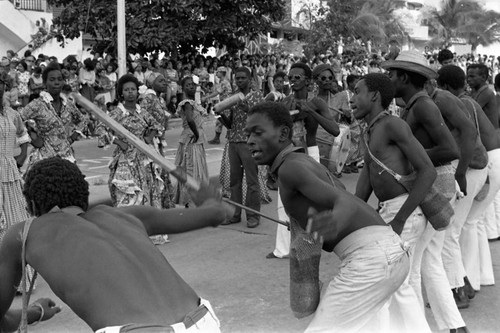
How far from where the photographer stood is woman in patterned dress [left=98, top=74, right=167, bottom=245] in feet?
26.1

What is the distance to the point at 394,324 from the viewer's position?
4.54 metres

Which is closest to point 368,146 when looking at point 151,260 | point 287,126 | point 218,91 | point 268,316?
point 287,126

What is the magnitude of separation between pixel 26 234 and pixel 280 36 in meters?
42.7

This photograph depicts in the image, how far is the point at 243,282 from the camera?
662 centimetres

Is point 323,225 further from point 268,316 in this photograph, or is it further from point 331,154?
point 331,154

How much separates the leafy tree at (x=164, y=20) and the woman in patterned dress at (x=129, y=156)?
12.7 metres

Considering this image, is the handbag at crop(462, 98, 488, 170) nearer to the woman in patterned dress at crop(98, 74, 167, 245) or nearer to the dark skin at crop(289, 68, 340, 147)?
the dark skin at crop(289, 68, 340, 147)

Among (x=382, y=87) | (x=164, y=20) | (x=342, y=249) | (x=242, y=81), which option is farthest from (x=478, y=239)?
(x=164, y=20)

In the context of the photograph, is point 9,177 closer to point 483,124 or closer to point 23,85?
point 483,124

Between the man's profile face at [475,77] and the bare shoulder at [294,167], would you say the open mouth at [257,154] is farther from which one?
the man's profile face at [475,77]

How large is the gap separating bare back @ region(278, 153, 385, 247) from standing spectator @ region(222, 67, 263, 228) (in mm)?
4950

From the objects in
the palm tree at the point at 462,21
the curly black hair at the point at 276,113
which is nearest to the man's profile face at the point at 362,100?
→ the curly black hair at the point at 276,113

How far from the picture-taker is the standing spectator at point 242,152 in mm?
8852

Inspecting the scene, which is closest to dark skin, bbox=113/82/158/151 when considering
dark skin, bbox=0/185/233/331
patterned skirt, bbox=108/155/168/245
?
patterned skirt, bbox=108/155/168/245
